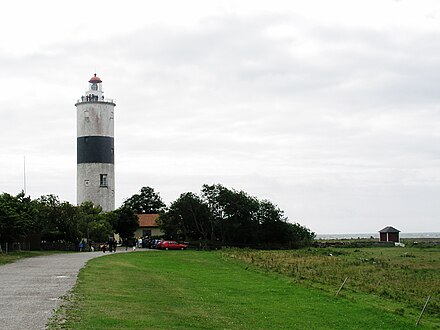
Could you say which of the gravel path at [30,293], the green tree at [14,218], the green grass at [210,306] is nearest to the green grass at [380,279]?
the green grass at [210,306]

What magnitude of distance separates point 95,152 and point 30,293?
56821 millimetres

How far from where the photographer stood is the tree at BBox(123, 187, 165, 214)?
356 ft

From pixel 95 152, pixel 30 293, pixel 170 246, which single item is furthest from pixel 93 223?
pixel 30 293

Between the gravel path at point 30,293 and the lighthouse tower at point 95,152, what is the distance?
4422 cm

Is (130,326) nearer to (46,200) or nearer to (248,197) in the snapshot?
(46,200)

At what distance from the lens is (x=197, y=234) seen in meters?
76.3

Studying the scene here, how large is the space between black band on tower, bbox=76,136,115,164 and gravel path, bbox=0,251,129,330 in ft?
145

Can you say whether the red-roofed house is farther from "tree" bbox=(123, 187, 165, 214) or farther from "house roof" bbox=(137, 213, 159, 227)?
"tree" bbox=(123, 187, 165, 214)

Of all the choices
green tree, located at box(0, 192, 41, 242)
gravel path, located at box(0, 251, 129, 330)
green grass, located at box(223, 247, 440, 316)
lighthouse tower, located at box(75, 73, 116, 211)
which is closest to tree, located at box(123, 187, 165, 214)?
lighthouse tower, located at box(75, 73, 116, 211)

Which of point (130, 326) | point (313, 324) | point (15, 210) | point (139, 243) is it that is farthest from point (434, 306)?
point (139, 243)

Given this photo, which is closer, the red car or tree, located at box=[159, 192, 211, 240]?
the red car

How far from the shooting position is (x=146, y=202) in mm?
109938

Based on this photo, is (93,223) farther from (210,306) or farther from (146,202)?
(210,306)

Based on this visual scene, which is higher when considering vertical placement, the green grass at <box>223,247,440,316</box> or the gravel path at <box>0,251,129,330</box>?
the gravel path at <box>0,251,129,330</box>
